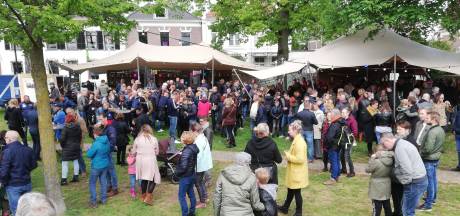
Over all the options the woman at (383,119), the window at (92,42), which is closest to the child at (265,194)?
the woman at (383,119)

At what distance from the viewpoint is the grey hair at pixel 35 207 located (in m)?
2.83

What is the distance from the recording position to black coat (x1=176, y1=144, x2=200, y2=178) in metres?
6.26

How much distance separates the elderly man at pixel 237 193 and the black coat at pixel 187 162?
153 cm

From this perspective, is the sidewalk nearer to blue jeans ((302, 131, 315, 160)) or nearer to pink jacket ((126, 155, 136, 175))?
blue jeans ((302, 131, 315, 160))

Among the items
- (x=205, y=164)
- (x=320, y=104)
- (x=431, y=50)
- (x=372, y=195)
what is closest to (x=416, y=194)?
(x=372, y=195)

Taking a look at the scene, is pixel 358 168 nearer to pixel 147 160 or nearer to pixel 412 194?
pixel 412 194

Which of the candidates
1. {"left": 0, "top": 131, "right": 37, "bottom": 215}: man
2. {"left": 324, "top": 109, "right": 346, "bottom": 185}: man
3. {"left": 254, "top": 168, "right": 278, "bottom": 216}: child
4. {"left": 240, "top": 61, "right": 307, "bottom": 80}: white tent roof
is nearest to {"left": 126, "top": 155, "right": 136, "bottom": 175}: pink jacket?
{"left": 0, "top": 131, "right": 37, "bottom": 215}: man

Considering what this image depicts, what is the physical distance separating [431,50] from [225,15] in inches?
393

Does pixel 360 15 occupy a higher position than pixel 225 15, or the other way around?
pixel 225 15

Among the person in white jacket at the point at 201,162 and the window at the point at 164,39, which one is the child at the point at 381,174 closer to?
the person in white jacket at the point at 201,162

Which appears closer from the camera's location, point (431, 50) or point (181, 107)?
point (181, 107)

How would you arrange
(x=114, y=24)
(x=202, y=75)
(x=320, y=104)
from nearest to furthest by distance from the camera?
(x=114, y=24)
(x=320, y=104)
(x=202, y=75)

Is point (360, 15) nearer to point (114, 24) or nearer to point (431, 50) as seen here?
point (431, 50)

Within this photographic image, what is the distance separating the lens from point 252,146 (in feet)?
20.3
